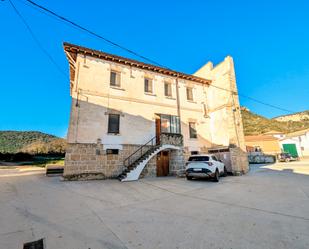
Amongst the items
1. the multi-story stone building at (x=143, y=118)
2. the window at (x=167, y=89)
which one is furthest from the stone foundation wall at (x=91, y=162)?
the window at (x=167, y=89)

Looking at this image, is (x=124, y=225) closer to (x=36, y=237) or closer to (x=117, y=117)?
(x=36, y=237)

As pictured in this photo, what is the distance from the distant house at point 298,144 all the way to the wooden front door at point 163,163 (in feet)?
120

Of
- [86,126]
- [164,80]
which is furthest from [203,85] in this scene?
[86,126]

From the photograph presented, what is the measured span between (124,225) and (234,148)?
513 inches

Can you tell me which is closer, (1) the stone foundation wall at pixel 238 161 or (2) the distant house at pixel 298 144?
(1) the stone foundation wall at pixel 238 161

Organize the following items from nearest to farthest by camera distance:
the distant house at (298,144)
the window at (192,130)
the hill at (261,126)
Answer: the window at (192,130) → the distant house at (298,144) → the hill at (261,126)

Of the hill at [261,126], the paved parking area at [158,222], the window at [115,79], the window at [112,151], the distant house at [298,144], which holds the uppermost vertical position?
the hill at [261,126]

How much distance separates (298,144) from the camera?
3572 cm

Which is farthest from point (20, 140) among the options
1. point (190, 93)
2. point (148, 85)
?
point (190, 93)

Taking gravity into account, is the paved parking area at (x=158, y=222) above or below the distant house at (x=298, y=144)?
below

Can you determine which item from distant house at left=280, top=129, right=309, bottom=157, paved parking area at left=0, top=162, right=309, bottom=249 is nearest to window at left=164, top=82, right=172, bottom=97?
paved parking area at left=0, top=162, right=309, bottom=249

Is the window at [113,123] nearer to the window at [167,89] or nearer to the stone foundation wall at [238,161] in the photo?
the window at [167,89]

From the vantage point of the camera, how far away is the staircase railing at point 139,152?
40.9ft

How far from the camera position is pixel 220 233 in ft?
11.2
